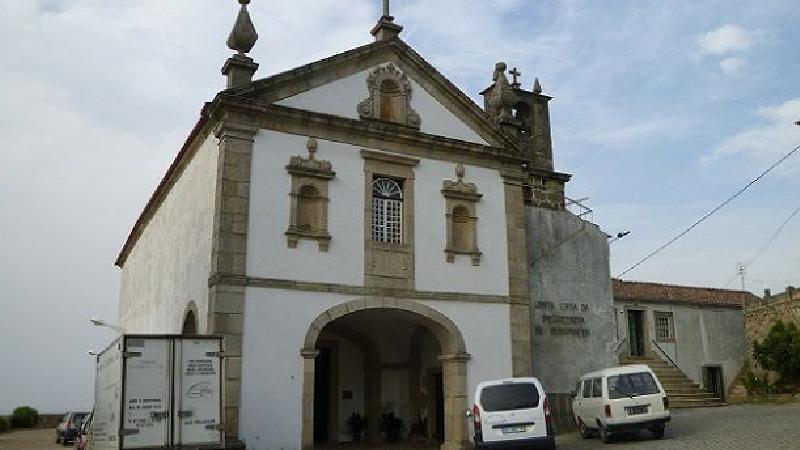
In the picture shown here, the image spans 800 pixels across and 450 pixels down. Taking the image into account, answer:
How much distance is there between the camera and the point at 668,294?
31.4 m

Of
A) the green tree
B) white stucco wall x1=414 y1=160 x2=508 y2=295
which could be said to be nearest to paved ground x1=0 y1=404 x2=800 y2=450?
white stucco wall x1=414 y1=160 x2=508 y2=295

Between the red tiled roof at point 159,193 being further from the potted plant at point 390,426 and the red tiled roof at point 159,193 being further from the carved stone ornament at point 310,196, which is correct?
the potted plant at point 390,426

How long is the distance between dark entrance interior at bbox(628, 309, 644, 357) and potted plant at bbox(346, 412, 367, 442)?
13.2 metres

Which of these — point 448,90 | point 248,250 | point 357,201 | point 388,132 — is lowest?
point 248,250

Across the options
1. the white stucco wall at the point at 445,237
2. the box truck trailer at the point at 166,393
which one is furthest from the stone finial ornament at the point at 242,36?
the box truck trailer at the point at 166,393

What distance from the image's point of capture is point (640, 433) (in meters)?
17.5

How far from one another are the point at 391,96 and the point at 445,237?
12.1 ft

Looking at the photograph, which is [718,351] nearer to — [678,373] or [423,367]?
[678,373]

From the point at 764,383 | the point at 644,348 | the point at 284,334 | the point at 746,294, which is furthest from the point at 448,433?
the point at 746,294

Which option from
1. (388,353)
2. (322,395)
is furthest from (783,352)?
(322,395)

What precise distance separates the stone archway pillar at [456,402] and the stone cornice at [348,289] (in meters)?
1.40

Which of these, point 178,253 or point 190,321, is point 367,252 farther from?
point 178,253

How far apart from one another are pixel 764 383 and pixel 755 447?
16516 millimetres

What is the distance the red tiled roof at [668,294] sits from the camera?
29.8m
